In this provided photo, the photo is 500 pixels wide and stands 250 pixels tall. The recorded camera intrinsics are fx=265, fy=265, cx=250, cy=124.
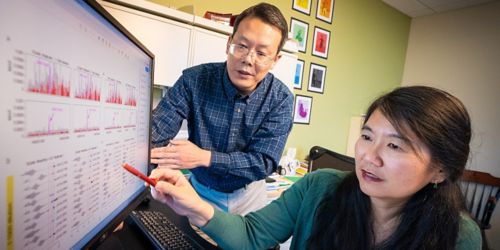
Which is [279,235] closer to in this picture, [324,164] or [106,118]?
[106,118]

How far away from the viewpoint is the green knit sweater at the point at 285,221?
0.79m

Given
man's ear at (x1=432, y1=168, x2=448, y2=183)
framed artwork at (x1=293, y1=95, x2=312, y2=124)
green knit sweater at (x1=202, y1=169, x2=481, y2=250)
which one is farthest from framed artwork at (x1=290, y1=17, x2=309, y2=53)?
man's ear at (x1=432, y1=168, x2=448, y2=183)

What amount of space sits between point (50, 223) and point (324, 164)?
1766mm

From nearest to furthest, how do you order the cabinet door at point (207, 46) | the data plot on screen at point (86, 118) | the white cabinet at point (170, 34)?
the data plot on screen at point (86, 118) < the white cabinet at point (170, 34) < the cabinet door at point (207, 46)

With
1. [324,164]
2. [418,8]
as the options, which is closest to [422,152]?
[324,164]

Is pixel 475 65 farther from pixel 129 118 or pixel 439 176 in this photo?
pixel 129 118

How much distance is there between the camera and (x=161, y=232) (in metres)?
0.73

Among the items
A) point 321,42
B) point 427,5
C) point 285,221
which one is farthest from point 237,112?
point 427,5

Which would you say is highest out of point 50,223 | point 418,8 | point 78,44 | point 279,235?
point 418,8

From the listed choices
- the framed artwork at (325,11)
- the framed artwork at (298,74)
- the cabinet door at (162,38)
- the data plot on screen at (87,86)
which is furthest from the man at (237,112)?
the framed artwork at (325,11)

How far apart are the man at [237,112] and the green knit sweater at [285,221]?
0.20m

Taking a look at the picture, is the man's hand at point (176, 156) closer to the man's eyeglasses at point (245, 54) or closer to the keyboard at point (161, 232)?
the keyboard at point (161, 232)

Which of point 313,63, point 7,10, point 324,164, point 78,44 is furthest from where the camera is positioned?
point 313,63

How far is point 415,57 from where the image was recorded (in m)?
3.54
